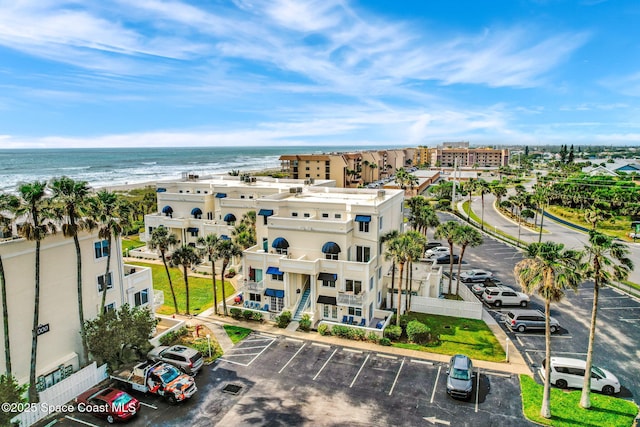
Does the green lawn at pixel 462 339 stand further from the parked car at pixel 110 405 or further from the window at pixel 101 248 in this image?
the window at pixel 101 248

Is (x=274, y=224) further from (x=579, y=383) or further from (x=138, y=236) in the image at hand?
(x=138, y=236)

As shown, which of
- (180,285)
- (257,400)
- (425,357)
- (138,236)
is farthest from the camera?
(138,236)

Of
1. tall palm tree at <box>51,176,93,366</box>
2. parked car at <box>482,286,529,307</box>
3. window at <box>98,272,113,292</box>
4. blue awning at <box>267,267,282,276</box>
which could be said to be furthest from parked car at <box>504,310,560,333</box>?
tall palm tree at <box>51,176,93,366</box>

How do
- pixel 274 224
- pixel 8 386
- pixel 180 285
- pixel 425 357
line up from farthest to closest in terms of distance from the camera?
1. pixel 180 285
2. pixel 274 224
3. pixel 425 357
4. pixel 8 386

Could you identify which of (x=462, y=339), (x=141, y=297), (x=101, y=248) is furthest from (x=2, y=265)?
(x=462, y=339)

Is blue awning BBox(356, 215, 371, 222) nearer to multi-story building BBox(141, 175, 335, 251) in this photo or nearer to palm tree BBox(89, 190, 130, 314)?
multi-story building BBox(141, 175, 335, 251)

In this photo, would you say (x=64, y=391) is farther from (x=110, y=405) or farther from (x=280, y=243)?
(x=280, y=243)

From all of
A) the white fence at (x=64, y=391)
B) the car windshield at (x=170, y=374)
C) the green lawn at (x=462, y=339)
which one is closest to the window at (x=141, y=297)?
the white fence at (x=64, y=391)

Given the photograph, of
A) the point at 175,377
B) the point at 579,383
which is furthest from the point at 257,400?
the point at 579,383
